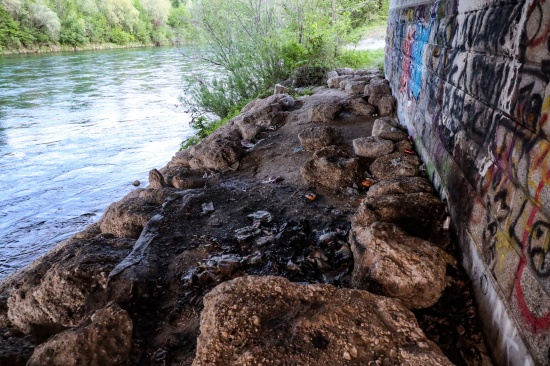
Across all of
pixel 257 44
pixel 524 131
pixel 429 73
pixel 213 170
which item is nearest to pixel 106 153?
pixel 257 44

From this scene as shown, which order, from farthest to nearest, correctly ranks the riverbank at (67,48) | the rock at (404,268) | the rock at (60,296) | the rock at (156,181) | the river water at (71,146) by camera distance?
the riverbank at (67,48) → the river water at (71,146) → the rock at (156,181) → the rock at (60,296) → the rock at (404,268)

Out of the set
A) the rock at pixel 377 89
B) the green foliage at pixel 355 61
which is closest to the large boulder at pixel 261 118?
the rock at pixel 377 89

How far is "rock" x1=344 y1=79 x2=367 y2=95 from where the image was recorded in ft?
28.0

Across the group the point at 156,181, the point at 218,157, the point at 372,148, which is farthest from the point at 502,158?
the point at 156,181

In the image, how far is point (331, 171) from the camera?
461 centimetres

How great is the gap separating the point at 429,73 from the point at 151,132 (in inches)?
462

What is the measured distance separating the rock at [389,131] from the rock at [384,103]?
1.47 meters

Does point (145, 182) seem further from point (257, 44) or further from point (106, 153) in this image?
point (257, 44)

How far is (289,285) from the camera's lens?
2.22 metres

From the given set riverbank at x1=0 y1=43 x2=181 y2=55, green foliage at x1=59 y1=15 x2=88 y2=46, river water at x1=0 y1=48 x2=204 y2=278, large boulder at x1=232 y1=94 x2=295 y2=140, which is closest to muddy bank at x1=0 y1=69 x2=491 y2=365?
large boulder at x1=232 y1=94 x2=295 y2=140

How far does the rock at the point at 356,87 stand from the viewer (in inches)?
336

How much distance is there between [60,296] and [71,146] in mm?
11240

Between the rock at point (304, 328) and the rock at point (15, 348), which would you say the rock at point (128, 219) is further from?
the rock at point (304, 328)

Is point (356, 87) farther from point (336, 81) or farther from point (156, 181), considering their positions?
point (156, 181)
